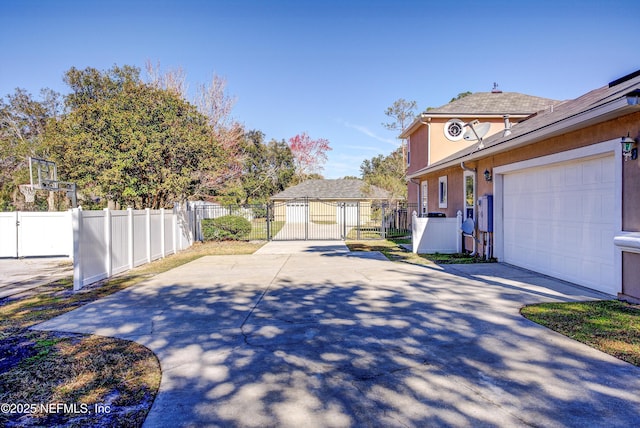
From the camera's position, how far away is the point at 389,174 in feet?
119

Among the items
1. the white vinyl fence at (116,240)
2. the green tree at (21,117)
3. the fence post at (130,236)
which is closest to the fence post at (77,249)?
the white vinyl fence at (116,240)

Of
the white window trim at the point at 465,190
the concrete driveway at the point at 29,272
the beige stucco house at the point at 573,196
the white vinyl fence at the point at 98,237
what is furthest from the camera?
the white window trim at the point at 465,190

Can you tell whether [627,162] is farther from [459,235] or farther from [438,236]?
[438,236]

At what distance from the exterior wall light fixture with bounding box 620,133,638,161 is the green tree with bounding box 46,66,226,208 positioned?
1197 cm

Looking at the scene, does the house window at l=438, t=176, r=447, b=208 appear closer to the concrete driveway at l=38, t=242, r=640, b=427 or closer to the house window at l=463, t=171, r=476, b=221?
the house window at l=463, t=171, r=476, b=221

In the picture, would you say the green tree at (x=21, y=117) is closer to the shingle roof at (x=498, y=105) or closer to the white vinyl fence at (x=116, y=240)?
the white vinyl fence at (x=116, y=240)

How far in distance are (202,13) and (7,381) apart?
12.5 m

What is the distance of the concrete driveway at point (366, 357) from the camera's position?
288 cm

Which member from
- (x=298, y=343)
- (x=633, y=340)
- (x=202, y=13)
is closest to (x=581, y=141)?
(x=633, y=340)

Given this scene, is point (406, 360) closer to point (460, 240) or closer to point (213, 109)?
point (460, 240)

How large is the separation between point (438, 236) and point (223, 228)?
33.4ft

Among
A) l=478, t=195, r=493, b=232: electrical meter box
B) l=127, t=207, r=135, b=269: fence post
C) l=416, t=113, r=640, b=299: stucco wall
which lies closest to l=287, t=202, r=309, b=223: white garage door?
l=127, t=207, r=135, b=269: fence post

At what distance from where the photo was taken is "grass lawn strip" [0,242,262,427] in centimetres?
292

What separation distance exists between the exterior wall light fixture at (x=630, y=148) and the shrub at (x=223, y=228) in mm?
15307
